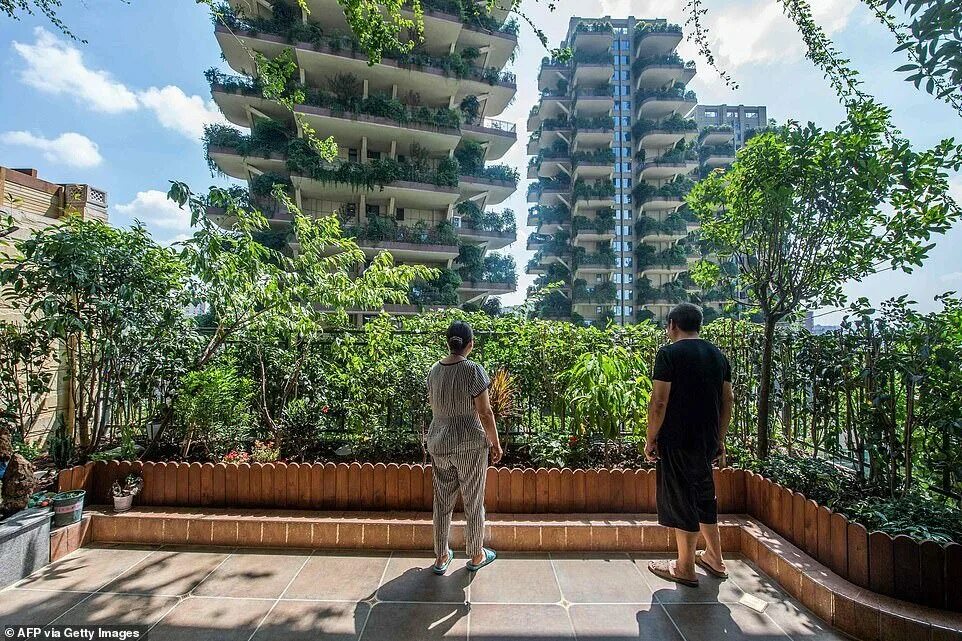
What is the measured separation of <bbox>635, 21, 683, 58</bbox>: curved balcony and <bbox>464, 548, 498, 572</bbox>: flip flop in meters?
31.4

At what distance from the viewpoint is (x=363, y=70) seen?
1552 centimetres

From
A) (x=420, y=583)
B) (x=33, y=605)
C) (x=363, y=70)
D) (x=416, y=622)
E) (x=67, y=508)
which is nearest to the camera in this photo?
(x=416, y=622)

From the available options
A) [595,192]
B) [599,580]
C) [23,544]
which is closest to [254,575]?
[23,544]

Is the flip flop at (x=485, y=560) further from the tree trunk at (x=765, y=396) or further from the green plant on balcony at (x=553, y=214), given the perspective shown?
the green plant on balcony at (x=553, y=214)

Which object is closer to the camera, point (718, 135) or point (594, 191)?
point (594, 191)

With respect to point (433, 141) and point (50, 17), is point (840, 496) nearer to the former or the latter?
point (50, 17)

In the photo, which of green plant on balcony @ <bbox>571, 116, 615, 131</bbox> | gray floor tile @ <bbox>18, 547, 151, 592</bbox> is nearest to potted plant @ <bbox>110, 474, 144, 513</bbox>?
gray floor tile @ <bbox>18, 547, 151, 592</bbox>

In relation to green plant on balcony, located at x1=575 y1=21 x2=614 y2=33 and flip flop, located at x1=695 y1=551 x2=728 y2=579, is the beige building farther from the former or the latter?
green plant on balcony, located at x1=575 y1=21 x2=614 y2=33

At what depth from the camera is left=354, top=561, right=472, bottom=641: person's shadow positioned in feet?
6.52

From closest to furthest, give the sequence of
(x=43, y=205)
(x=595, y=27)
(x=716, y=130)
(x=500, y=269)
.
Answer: (x=43, y=205) → (x=500, y=269) → (x=595, y=27) → (x=716, y=130)

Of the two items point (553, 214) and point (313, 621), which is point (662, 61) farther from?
point (313, 621)

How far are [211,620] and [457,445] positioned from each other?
152cm

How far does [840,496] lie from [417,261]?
15475 millimetres

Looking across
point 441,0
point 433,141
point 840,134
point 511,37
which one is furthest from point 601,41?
point 840,134
